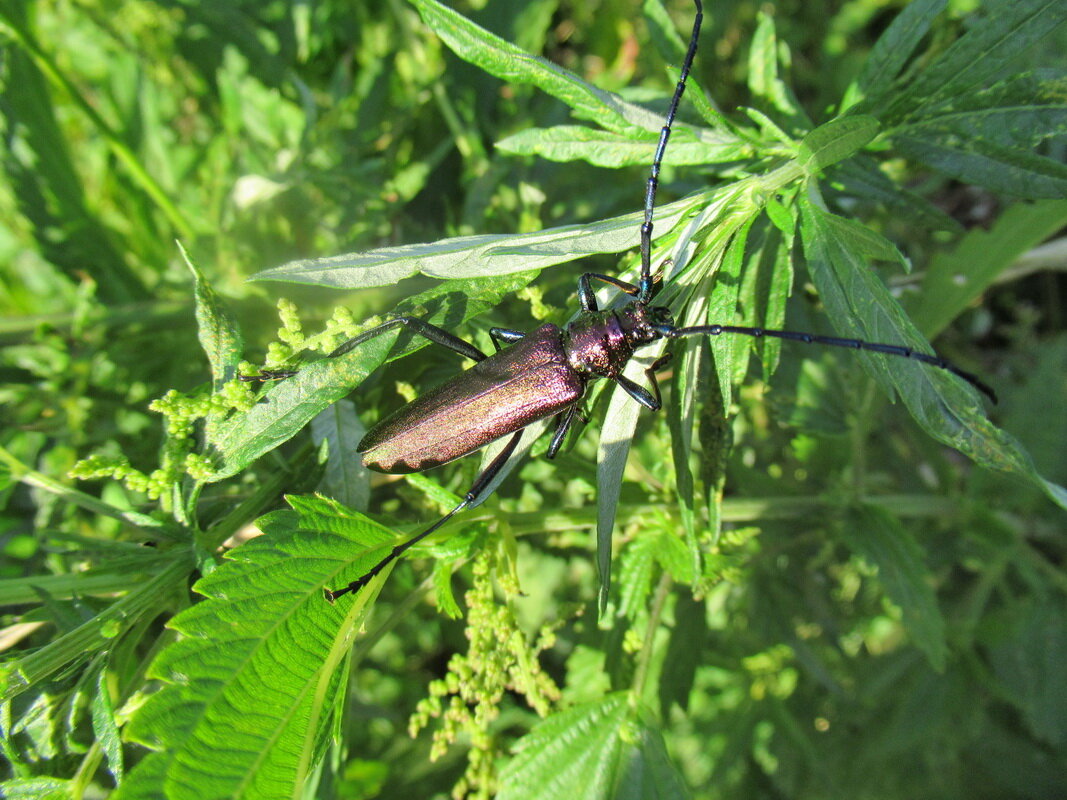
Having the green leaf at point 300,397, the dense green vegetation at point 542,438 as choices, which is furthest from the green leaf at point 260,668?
the green leaf at point 300,397

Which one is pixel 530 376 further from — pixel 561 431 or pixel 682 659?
pixel 682 659

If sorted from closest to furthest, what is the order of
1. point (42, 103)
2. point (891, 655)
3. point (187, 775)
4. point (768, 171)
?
1. point (187, 775)
2. point (768, 171)
3. point (42, 103)
4. point (891, 655)

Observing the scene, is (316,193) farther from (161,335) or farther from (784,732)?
(784,732)

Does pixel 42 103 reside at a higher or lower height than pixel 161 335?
higher

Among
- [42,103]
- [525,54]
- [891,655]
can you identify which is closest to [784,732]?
[891,655]

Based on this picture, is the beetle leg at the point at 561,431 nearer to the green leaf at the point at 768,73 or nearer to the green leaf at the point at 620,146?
the green leaf at the point at 620,146

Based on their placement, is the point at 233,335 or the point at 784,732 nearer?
the point at 233,335
